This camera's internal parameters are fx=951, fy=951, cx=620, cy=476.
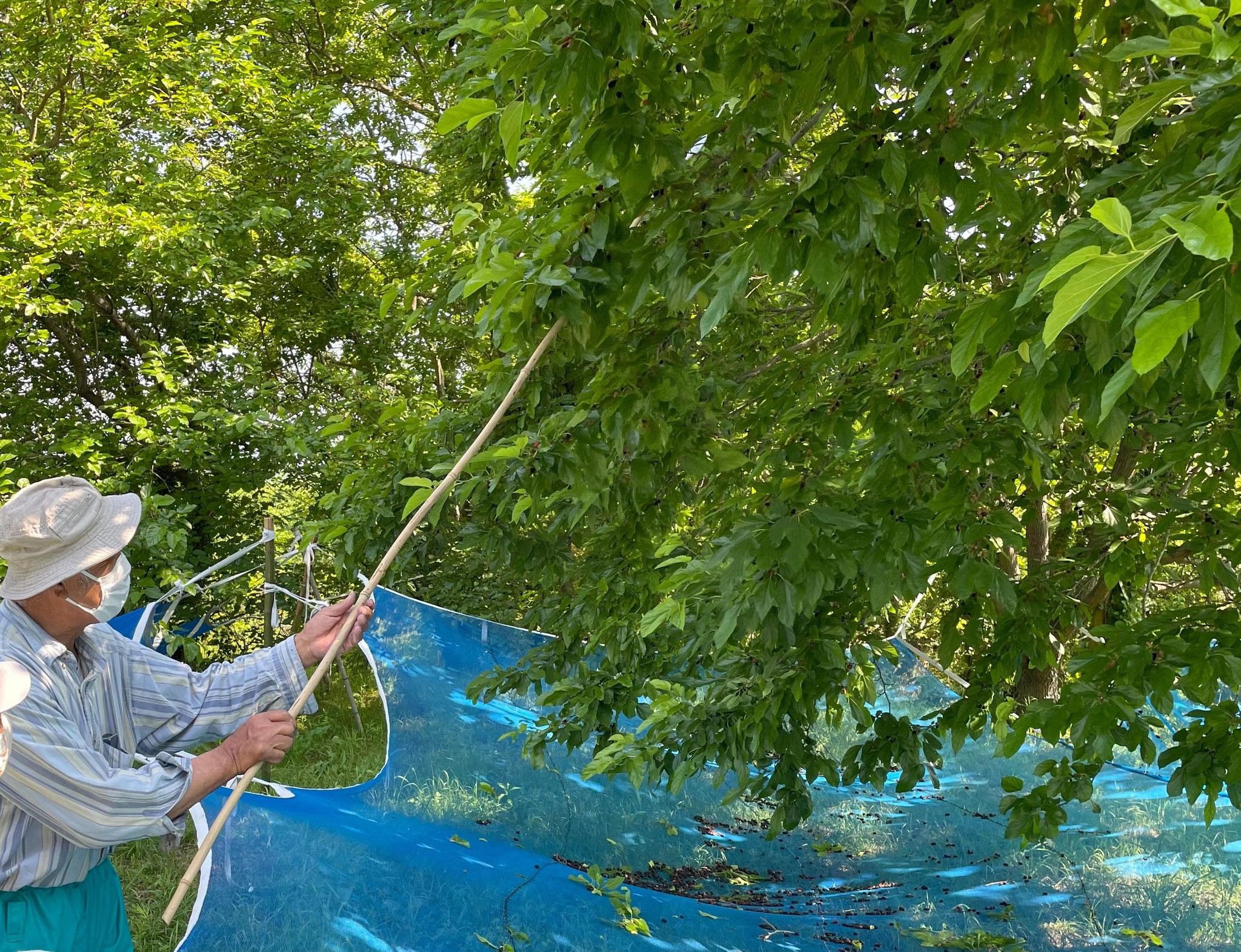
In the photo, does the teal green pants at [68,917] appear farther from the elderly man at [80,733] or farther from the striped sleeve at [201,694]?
the striped sleeve at [201,694]

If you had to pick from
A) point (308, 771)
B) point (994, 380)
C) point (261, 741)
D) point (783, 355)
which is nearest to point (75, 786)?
point (261, 741)

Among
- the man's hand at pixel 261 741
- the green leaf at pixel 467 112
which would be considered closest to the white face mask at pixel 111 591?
the man's hand at pixel 261 741

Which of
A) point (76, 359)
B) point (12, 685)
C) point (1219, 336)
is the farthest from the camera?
point (76, 359)

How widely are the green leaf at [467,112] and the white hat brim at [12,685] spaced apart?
0.78 m

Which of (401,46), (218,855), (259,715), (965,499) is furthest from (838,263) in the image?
(401,46)

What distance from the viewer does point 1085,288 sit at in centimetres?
62

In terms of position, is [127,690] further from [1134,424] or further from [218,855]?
[1134,424]

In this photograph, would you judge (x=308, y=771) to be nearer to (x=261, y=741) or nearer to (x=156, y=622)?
(x=156, y=622)

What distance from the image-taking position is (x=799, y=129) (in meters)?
1.52

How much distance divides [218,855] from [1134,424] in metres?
2.29

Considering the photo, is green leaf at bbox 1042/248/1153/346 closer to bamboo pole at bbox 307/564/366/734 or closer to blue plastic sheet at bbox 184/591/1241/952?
blue plastic sheet at bbox 184/591/1241/952

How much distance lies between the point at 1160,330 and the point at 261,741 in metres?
1.15

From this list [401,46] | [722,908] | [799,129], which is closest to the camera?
[799,129]

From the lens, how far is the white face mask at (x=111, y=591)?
1253 millimetres
